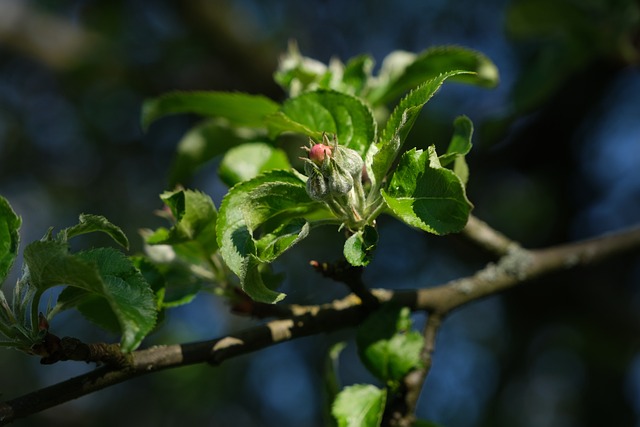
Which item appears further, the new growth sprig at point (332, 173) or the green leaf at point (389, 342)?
the green leaf at point (389, 342)

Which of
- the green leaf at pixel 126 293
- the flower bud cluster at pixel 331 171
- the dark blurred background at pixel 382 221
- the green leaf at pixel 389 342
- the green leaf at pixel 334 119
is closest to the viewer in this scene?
the green leaf at pixel 126 293

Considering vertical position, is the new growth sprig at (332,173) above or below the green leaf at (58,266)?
above

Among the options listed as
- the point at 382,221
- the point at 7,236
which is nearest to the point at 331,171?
the point at 7,236

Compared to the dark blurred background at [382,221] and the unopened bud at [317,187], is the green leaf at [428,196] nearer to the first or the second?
the unopened bud at [317,187]

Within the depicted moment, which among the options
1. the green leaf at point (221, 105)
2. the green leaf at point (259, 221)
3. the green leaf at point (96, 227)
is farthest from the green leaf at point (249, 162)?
the green leaf at point (96, 227)

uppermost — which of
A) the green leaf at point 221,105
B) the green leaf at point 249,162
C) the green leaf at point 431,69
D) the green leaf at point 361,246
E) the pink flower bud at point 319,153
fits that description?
the green leaf at point 431,69

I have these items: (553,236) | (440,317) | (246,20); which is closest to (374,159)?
(440,317)

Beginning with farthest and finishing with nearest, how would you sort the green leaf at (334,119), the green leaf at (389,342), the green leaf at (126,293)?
the green leaf at (389,342)
the green leaf at (334,119)
the green leaf at (126,293)
